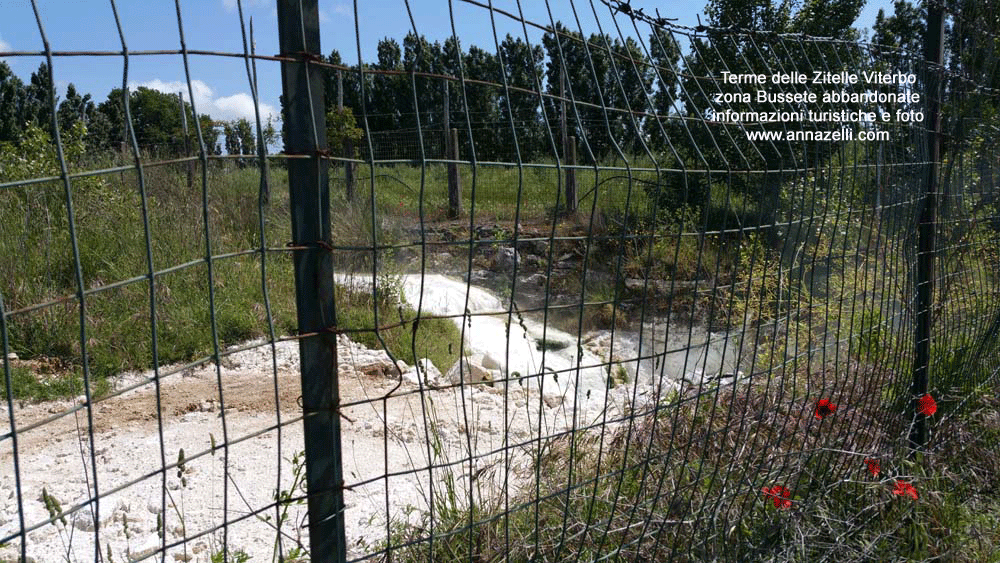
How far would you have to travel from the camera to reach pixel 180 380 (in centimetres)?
519

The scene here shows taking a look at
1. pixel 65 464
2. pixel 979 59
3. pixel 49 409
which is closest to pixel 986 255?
pixel 979 59

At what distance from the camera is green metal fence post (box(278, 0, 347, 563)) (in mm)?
1400

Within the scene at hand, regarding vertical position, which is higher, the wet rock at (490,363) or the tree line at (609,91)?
the tree line at (609,91)

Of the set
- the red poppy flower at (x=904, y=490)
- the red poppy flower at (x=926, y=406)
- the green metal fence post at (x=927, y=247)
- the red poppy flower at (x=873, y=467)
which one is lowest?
the red poppy flower at (x=904, y=490)

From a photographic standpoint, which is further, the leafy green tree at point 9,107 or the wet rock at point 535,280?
the leafy green tree at point 9,107

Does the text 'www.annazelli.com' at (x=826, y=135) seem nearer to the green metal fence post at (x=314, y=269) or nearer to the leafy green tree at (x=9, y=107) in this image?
the green metal fence post at (x=314, y=269)

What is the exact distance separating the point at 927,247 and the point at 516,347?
398 cm

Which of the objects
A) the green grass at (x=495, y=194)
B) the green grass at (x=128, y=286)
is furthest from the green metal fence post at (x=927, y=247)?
the green grass at (x=495, y=194)

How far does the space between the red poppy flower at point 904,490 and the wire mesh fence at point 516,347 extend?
2 centimetres

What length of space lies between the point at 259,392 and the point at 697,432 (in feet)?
10.3

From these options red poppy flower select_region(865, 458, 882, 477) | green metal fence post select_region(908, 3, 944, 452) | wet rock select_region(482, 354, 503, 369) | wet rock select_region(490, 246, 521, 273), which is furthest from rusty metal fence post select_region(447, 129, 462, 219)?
red poppy flower select_region(865, 458, 882, 477)

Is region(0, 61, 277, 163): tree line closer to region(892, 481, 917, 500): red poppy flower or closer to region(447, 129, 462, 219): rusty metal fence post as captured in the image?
region(447, 129, 462, 219): rusty metal fence post

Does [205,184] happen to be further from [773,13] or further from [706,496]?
[773,13]

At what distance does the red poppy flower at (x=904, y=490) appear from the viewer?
2.57 m
